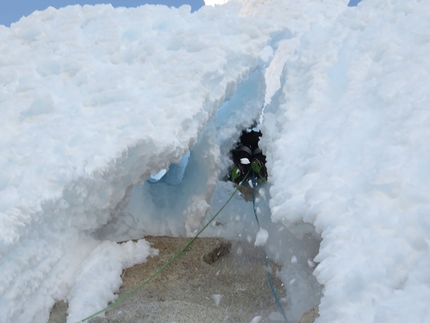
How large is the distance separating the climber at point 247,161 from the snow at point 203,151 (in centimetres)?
98

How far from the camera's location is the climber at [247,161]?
607cm

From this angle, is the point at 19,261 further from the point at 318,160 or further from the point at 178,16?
the point at 178,16

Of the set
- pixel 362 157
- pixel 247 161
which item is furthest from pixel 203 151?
pixel 362 157

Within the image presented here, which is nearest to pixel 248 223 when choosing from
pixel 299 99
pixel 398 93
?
pixel 299 99

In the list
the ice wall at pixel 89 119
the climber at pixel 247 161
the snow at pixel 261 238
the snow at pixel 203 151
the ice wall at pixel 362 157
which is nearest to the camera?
the ice wall at pixel 362 157

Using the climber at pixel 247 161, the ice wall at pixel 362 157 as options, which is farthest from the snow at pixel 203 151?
the climber at pixel 247 161

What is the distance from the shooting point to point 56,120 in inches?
128

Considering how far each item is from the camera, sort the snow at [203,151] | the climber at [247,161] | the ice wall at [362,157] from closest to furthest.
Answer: the ice wall at [362,157]
the snow at [203,151]
the climber at [247,161]

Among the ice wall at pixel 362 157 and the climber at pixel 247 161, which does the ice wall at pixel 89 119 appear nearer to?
the ice wall at pixel 362 157

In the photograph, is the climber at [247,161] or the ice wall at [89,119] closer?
the ice wall at [89,119]

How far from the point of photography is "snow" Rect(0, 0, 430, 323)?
2029mm

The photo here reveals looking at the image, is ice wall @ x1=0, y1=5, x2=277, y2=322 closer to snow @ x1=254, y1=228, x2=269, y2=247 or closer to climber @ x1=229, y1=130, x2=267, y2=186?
snow @ x1=254, y1=228, x2=269, y2=247

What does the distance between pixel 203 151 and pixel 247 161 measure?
1.58m

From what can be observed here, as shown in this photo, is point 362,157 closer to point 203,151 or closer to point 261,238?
point 261,238
